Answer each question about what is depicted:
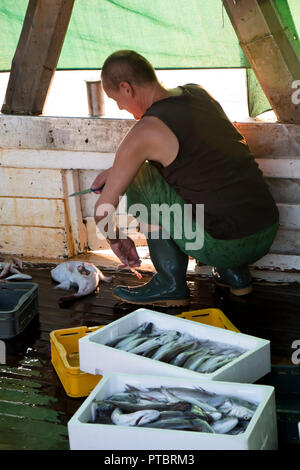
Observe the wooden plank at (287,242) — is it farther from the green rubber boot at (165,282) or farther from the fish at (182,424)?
the fish at (182,424)

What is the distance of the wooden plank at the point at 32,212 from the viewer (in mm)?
5246

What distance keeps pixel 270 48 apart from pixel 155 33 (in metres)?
0.93

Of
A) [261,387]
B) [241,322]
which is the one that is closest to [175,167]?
[241,322]

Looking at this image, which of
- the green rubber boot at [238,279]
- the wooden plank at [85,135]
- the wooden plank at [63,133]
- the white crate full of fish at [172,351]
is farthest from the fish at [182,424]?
the wooden plank at [63,133]

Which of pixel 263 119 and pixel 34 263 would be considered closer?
pixel 263 119

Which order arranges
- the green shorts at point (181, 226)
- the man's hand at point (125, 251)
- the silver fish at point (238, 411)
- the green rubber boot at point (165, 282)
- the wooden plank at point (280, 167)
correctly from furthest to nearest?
the wooden plank at point (280, 167), the green rubber boot at point (165, 282), the man's hand at point (125, 251), the green shorts at point (181, 226), the silver fish at point (238, 411)

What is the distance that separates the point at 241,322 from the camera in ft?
13.5

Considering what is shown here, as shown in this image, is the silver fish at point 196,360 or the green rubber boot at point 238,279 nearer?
the silver fish at point 196,360

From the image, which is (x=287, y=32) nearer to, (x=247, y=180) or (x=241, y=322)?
(x=247, y=180)

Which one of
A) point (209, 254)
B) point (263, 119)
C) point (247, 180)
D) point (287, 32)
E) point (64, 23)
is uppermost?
point (64, 23)

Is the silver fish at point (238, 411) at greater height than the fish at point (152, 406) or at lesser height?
lesser

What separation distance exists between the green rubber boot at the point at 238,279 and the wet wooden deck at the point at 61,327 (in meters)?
0.05

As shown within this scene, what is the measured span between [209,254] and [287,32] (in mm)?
1607

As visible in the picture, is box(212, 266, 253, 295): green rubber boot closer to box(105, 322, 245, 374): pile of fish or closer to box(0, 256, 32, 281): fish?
box(105, 322, 245, 374): pile of fish
